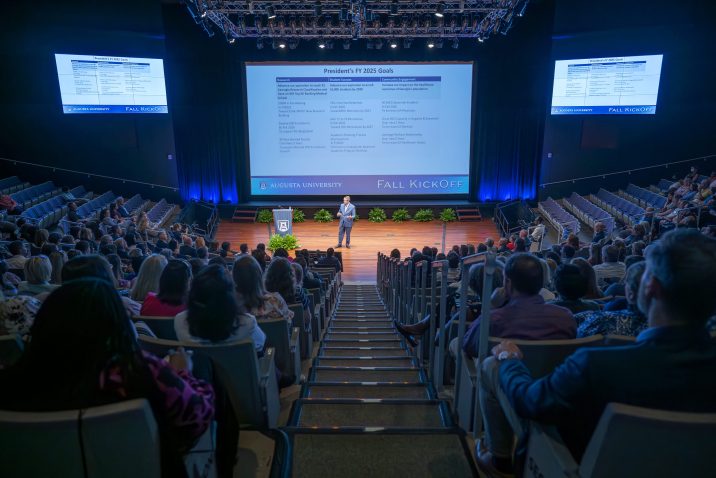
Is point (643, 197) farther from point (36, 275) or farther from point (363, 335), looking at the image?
Answer: point (36, 275)

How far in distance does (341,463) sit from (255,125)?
13825 mm

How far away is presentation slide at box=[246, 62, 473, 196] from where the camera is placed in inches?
565

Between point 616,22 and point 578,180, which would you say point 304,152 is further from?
point 616,22

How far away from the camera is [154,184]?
49.2 feet

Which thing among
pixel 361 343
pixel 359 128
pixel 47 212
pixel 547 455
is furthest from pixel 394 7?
pixel 547 455

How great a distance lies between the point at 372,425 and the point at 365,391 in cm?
53

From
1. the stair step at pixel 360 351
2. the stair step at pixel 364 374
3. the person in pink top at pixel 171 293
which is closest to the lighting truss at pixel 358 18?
the stair step at pixel 360 351

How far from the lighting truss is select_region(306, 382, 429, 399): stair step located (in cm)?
949

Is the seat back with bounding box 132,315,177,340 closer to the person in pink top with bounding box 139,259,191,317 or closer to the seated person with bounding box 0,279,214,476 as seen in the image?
the person in pink top with bounding box 139,259,191,317

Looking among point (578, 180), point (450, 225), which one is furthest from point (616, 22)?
point (450, 225)

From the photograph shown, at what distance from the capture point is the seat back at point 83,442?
1197 millimetres

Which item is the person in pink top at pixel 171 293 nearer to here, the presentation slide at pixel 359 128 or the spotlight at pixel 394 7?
the spotlight at pixel 394 7

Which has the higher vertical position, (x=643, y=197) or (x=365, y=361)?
(x=643, y=197)

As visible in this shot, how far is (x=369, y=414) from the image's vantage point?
8.32 ft
